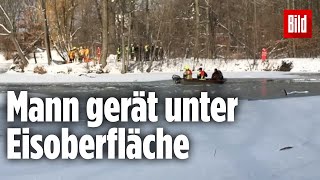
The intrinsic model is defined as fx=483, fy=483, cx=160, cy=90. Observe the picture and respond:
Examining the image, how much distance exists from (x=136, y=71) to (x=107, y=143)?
93.6 ft

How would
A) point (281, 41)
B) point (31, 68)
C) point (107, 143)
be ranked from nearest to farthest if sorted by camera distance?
point (107, 143)
point (31, 68)
point (281, 41)

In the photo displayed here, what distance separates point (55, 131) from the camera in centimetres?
946

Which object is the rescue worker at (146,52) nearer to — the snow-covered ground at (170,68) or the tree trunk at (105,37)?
the snow-covered ground at (170,68)

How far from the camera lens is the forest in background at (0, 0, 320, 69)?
40719 millimetres

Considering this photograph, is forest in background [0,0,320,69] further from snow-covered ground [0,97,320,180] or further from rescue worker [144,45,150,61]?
snow-covered ground [0,97,320,180]

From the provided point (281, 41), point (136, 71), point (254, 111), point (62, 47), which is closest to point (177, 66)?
point (136, 71)

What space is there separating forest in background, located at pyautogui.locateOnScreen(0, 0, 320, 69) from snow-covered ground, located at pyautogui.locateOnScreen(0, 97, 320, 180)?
2669 cm

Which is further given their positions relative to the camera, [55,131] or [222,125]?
[222,125]

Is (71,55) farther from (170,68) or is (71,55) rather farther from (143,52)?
(170,68)

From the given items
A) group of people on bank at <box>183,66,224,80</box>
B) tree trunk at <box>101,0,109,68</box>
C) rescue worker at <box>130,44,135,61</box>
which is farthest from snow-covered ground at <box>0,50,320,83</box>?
group of people on bank at <box>183,66,224,80</box>

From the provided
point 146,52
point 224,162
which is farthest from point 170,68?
point 224,162

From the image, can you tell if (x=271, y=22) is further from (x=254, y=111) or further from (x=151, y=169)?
Result: (x=151, y=169)

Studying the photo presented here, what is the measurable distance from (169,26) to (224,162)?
3431cm

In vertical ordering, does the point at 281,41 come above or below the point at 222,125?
above
